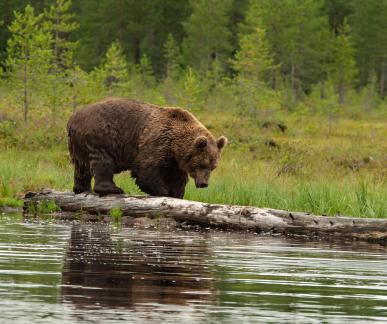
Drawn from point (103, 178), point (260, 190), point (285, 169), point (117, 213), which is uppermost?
point (285, 169)

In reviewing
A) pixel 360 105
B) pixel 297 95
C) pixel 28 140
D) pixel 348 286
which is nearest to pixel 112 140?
pixel 348 286

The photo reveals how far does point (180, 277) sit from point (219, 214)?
218 inches

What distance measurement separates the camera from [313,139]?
3825 cm

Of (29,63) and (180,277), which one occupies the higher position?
(29,63)

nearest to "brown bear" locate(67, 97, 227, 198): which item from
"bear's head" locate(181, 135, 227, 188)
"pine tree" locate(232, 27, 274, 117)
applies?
"bear's head" locate(181, 135, 227, 188)

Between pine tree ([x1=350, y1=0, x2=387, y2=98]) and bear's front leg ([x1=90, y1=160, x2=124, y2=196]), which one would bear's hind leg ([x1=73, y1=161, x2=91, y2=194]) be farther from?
pine tree ([x1=350, y1=0, x2=387, y2=98])

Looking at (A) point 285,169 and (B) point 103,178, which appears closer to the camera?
(B) point 103,178

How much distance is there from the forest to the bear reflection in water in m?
4.13

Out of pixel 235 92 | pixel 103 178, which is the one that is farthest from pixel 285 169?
Result: pixel 235 92

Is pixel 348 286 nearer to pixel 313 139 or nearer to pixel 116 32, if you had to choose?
pixel 313 139

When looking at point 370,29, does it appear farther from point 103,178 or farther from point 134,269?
point 134,269

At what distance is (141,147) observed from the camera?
16500 millimetres

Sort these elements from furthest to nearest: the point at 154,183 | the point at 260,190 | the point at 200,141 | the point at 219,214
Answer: the point at 260,190 → the point at 154,183 → the point at 200,141 → the point at 219,214

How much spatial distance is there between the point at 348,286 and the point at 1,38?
5953 centimetres
